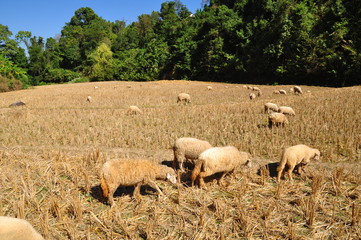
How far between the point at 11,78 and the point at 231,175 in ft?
135

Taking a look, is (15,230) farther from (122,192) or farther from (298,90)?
(298,90)

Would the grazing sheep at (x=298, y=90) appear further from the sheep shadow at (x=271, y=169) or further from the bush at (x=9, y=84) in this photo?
the bush at (x=9, y=84)

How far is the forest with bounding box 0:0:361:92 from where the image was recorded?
29422mm

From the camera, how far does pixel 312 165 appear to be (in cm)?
697

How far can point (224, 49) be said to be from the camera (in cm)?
4312

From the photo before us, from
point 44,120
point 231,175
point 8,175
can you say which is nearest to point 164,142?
point 231,175

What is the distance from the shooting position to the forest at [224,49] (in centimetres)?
2942

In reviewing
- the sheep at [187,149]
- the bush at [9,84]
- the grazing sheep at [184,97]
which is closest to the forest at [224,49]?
the bush at [9,84]

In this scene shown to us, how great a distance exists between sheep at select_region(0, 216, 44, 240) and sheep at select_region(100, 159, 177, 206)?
176cm

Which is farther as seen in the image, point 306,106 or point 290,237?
point 306,106

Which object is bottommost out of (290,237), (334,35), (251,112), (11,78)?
(290,237)

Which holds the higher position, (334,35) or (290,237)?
(334,35)

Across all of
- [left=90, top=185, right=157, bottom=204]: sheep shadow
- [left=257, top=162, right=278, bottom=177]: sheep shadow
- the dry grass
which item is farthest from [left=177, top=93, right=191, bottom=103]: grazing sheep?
[left=90, top=185, right=157, bottom=204]: sheep shadow

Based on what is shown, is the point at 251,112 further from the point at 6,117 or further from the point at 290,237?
the point at 6,117
